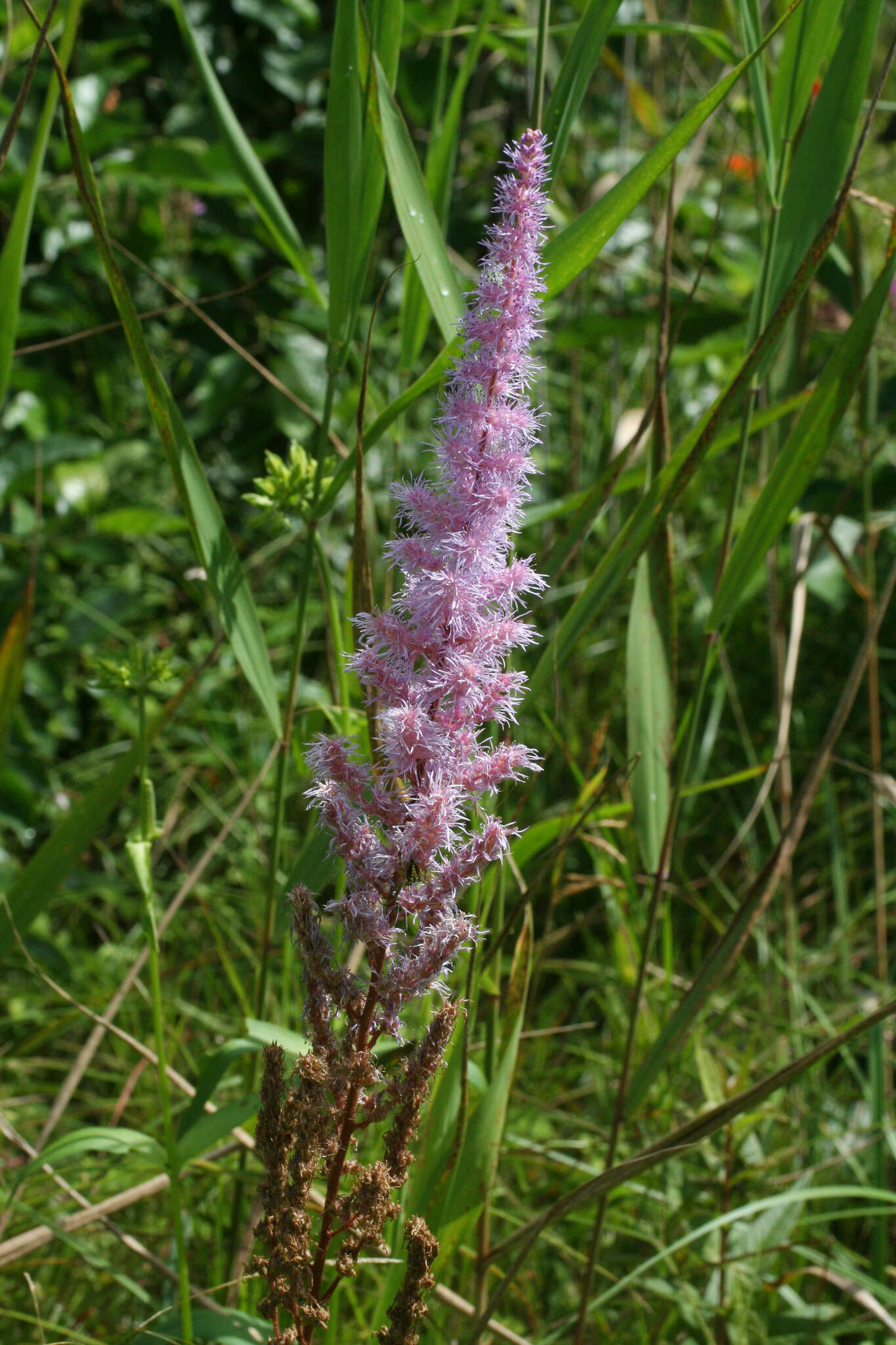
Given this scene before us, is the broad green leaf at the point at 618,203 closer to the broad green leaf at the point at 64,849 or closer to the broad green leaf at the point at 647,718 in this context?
the broad green leaf at the point at 647,718

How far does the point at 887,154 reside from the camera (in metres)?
3.91

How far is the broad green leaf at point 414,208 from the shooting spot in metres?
0.91

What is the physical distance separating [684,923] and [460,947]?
5.56 ft

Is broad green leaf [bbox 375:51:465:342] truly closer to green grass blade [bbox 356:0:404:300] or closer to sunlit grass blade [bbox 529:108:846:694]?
green grass blade [bbox 356:0:404:300]

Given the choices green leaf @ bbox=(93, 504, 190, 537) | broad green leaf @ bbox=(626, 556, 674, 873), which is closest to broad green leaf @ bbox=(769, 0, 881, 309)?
broad green leaf @ bbox=(626, 556, 674, 873)

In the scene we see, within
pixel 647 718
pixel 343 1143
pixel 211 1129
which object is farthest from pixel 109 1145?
pixel 647 718

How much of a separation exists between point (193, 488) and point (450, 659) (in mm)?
396

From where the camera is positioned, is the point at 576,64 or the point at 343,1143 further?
the point at 576,64

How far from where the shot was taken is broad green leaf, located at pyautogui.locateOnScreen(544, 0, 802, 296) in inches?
31.5

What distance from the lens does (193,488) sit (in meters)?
0.96

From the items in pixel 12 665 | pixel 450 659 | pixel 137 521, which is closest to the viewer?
pixel 450 659

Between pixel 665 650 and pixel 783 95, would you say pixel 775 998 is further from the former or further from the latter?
pixel 783 95

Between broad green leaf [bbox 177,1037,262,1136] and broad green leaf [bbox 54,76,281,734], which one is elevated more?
broad green leaf [bbox 54,76,281,734]

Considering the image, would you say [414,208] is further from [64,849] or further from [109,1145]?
[109,1145]
